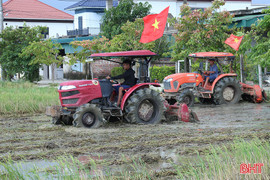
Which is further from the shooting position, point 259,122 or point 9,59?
point 9,59

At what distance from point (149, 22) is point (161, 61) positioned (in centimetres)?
1735

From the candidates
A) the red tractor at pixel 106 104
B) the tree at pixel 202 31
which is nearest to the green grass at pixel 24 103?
the red tractor at pixel 106 104

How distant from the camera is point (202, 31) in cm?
1903

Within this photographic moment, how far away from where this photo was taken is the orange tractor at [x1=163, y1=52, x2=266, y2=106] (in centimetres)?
1468

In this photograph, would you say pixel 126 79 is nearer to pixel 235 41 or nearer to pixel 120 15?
pixel 235 41

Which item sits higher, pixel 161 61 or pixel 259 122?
pixel 161 61

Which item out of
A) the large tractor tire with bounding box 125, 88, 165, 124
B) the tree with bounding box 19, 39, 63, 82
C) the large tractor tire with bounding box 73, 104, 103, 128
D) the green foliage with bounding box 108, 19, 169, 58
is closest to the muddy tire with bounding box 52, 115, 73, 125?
the large tractor tire with bounding box 73, 104, 103, 128

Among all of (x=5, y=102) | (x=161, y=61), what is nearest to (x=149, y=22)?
(x=5, y=102)

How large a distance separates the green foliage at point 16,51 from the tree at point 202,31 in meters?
10.0

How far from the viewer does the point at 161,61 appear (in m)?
29.9

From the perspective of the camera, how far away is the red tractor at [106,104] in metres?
9.54

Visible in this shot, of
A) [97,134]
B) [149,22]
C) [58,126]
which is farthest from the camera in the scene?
[149,22]

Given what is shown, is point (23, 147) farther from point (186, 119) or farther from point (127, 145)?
point (186, 119)

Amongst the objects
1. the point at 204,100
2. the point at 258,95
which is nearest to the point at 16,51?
the point at 204,100
